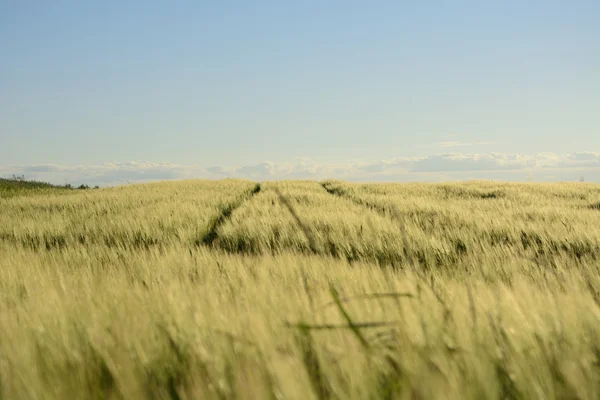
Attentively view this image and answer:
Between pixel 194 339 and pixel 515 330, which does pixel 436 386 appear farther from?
pixel 194 339

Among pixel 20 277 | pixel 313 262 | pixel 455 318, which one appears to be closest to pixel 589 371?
pixel 455 318

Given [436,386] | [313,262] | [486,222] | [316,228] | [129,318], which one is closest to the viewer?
[436,386]

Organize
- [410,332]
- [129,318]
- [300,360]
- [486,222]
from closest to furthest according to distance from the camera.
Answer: [300,360] → [410,332] → [129,318] → [486,222]

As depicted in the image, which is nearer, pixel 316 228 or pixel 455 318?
pixel 455 318

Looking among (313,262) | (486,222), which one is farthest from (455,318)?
(486,222)

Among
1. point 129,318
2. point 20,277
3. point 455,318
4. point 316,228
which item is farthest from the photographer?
point 316,228

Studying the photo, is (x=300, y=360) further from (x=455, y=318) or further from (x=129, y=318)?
(x=129, y=318)

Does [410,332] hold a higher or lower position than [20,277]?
higher

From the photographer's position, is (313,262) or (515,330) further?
(313,262)

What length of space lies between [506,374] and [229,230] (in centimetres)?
495

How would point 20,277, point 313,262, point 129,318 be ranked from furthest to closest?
point 313,262, point 20,277, point 129,318

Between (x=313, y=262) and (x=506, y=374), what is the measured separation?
1.81 metres

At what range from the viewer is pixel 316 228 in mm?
5758

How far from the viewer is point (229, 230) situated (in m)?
5.77
